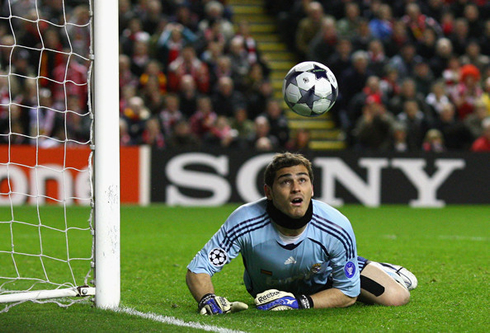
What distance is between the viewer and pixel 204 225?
1104cm

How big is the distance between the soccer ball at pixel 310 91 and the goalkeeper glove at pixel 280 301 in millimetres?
1654

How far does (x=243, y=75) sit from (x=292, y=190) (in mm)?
10412

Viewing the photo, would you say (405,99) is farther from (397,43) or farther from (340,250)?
(340,250)

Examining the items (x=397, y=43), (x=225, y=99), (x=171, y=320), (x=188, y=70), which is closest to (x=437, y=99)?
(x=397, y=43)

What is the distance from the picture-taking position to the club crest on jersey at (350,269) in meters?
5.18

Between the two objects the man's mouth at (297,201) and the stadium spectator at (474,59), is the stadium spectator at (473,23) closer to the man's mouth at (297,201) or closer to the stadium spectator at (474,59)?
the stadium spectator at (474,59)

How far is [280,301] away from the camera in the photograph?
204 inches

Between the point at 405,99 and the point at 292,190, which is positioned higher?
the point at 292,190

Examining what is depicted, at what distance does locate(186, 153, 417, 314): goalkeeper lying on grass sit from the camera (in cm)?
504

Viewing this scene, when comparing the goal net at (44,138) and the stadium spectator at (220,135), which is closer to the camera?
the goal net at (44,138)

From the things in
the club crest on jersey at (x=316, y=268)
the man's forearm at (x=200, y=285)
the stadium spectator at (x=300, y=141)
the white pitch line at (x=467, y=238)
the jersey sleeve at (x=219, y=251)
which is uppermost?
the jersey sleeve at (x=219, y=251)

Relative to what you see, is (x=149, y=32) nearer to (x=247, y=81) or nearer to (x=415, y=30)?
(x=247, y=81)

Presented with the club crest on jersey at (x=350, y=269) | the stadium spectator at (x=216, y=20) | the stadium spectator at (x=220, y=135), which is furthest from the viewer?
the stadium spectator at (x=216, y=20)

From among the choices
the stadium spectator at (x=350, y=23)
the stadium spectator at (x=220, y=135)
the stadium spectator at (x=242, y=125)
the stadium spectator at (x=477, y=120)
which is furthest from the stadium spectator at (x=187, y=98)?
the stadium spectator at (x=477, y=120)
